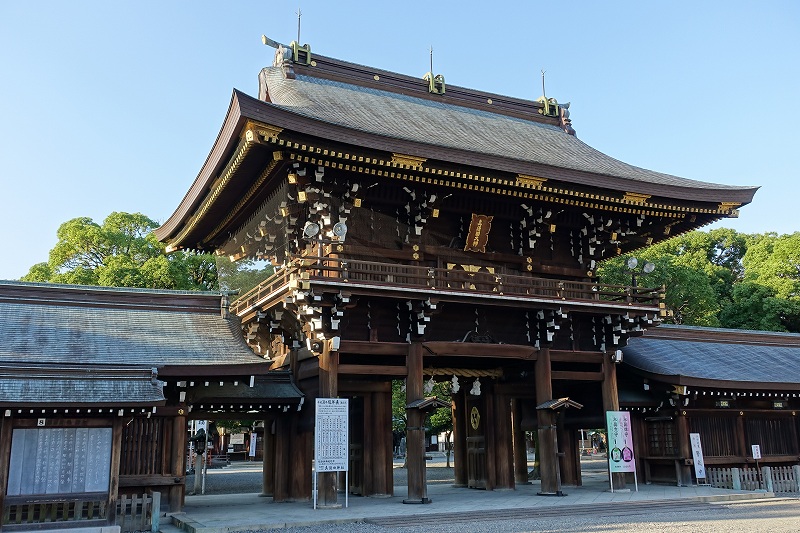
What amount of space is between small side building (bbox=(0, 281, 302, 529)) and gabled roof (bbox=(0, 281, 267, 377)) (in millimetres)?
29

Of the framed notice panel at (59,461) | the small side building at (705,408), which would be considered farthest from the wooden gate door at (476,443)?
the framed notice panel at (59,461)

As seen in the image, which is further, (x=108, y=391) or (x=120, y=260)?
(x=120, y=260)

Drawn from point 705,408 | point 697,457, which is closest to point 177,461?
point 697,457

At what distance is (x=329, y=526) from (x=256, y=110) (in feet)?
31.7

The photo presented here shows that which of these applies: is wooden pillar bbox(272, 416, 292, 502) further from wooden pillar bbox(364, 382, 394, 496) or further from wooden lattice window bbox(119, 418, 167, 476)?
wooden lattice window bbox(119, 418, 167, 476)

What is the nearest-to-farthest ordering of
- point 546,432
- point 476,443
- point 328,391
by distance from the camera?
point 328,391 → point 546,432 → point 476,443

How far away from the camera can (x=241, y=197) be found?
21.0 m

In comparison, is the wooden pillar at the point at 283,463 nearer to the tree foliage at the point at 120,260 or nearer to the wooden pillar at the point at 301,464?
the wooden pillar at the point at 301,464

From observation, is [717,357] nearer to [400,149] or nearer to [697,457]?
[697,457]

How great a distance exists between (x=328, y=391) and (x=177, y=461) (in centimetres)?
408

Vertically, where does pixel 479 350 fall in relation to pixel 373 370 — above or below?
above

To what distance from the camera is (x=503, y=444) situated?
23.4 meters

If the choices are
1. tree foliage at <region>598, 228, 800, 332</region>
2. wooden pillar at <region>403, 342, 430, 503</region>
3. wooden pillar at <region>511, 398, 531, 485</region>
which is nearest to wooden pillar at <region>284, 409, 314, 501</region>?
wooden pillar at <region>403, 342, 430, 503</region>

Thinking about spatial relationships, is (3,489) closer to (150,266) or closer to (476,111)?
(476,111)
